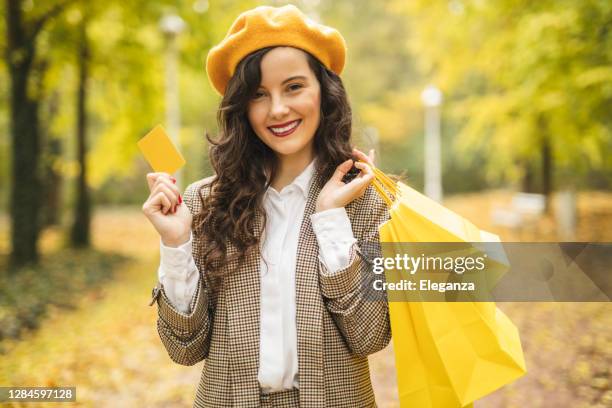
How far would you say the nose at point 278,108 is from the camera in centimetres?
175

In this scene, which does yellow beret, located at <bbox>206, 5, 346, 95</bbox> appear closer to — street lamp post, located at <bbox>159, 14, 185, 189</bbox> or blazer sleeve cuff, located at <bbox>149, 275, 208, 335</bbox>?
blazer sleeve cuff, located at <bbox>149, 275, 208, 335</bbox>

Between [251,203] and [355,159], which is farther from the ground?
[355,159]

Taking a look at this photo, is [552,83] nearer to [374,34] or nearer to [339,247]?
[339,247]

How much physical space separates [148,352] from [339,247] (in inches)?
204

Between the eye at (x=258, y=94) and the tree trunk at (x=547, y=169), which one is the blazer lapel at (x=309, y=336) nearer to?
the eye at (x=258, y=94)

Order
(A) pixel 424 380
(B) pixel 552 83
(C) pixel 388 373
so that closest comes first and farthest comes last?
(A) pixel 424 380
(C) pixel 388 373
(B) pixel 552 83

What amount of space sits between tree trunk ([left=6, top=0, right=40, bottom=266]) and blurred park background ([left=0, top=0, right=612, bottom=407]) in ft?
0.07

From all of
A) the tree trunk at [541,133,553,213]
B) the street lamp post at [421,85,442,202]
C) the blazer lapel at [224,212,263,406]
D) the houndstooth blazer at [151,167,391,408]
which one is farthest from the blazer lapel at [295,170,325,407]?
the street lamp post at [421,85,442,202]

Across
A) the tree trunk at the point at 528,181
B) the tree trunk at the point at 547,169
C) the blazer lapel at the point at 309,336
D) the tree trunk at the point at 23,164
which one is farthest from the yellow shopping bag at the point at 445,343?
the tree trunk at the point at 528,181

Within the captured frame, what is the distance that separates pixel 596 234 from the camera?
11.4 metres

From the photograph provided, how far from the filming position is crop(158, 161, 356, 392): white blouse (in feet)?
5.53

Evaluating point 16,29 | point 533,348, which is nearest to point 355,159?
point 533,348

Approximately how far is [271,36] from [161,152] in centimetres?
52

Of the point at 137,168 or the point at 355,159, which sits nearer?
the point at 355,159
